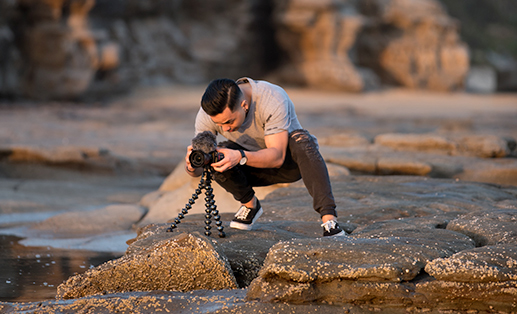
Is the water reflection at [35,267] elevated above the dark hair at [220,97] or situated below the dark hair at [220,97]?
below

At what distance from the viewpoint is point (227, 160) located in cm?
268

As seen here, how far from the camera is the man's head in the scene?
2.66m

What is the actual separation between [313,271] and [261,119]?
3.18ft

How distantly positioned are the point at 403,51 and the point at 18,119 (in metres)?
13.4

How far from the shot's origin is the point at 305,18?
52.7 ft

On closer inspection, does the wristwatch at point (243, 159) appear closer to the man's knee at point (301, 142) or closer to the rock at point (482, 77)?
the man's knee at point (301, 142)

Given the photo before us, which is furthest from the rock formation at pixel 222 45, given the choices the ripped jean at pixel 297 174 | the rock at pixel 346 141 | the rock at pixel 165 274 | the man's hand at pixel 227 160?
the rock at pixel 165 274

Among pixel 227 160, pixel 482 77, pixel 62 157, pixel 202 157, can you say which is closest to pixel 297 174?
pixel 227 160

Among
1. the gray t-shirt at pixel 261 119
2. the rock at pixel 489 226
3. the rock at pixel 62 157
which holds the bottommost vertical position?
the rock at pixel 62 157

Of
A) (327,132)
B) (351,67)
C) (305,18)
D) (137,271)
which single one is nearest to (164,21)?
(305,18)

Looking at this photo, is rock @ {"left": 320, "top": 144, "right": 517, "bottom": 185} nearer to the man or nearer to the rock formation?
the man

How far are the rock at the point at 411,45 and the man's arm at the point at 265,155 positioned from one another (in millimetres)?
16949

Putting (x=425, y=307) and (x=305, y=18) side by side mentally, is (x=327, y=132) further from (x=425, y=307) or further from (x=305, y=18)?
(x=425, y=307)

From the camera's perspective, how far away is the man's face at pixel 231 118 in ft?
8.91
